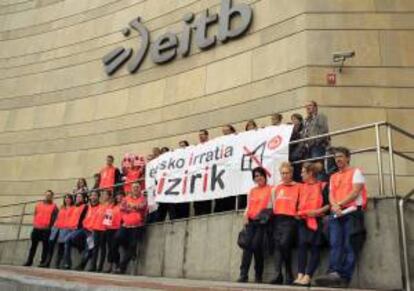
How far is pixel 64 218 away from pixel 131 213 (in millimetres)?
2326

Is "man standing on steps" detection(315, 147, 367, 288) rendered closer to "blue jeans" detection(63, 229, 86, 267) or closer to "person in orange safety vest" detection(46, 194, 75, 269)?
"blue jeans" detection(63, 229, 86, 267)

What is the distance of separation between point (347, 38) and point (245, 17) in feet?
8.61

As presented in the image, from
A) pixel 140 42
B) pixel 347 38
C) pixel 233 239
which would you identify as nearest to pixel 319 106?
pixel 347 38

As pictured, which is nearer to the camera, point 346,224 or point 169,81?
point 346,224

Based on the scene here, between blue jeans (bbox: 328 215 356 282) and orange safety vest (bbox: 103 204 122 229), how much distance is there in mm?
4474

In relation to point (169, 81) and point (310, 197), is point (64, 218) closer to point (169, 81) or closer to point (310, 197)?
point (169, 81)

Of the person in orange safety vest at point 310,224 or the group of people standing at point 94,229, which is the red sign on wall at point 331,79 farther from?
the person in orange safety vest at point 310,224

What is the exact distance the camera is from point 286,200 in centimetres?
775

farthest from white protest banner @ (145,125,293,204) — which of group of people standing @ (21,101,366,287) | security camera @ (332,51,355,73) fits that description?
security camera @ (332,51,355,73)

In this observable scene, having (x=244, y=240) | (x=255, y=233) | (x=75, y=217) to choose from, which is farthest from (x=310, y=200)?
(x=75, y=217)

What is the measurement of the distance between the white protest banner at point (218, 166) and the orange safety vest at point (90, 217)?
3.83 feet

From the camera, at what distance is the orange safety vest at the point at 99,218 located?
10.5m

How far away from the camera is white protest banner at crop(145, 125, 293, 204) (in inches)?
353

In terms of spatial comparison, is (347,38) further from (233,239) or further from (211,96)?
(233,239)
